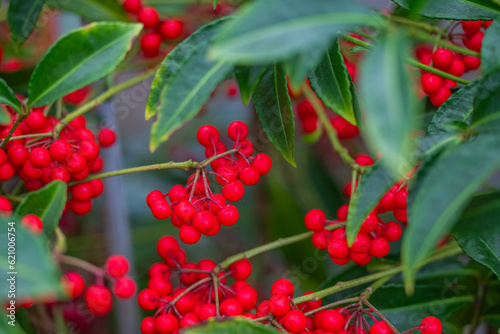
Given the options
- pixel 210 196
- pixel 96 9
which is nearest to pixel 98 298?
pixel 210 196

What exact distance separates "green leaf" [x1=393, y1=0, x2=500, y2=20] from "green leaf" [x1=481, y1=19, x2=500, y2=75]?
7 cm

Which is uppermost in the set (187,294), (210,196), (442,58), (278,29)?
(278,29)

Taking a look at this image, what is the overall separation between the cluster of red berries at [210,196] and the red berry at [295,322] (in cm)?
11

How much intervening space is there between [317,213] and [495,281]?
27cm

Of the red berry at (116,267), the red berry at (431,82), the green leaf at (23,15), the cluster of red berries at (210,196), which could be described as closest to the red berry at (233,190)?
the cluster of red berries at (210,196)

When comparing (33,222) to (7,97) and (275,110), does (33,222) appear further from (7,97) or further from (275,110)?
(275,110)

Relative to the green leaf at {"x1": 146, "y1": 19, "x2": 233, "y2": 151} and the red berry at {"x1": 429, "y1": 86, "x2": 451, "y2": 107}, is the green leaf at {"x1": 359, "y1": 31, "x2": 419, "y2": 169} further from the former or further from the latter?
the red berry at {"x1": 429, "y1": 86, "x2": 451, "y2": 107}

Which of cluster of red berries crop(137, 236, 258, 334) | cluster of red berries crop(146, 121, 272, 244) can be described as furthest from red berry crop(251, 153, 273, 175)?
cluster of red berries crop(137, 236, 258, 334)

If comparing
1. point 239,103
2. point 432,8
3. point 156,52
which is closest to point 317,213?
point 432,8

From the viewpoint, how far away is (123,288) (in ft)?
1.56

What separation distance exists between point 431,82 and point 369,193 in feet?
0.72

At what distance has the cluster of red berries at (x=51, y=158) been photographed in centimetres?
50

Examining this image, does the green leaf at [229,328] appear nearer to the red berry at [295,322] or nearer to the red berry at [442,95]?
the red berry at [295,322]

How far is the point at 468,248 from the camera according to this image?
481mm
